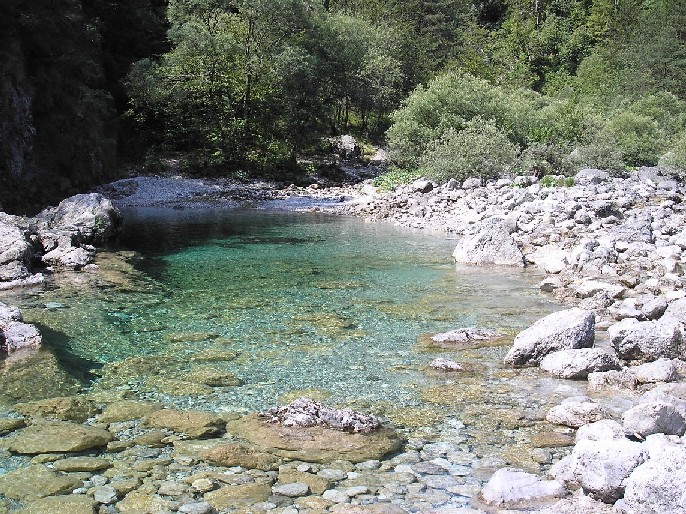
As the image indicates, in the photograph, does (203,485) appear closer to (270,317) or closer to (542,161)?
(270,317)

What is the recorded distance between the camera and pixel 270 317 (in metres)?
10.7

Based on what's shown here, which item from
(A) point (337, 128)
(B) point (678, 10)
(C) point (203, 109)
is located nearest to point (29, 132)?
(C) point (203, 109)

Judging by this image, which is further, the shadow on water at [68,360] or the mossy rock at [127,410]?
the shadow on water at [68,360]

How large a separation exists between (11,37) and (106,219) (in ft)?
30.0

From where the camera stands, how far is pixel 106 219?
17.5m

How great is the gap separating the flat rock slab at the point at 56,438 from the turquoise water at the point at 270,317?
105 centimetres

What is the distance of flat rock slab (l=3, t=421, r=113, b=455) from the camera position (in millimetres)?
5676

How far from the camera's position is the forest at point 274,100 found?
24359 mm

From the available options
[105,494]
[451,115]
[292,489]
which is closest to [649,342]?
[292,489]

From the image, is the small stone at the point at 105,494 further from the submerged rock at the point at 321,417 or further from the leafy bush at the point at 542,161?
the leafy bush at the point at 542,161

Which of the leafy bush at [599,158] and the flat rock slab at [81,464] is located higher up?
the leafy bush at [599,158]

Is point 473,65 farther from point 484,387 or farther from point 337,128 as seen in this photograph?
point 484,387

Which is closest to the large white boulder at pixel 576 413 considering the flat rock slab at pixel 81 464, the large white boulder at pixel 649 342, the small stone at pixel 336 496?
the large white boulder at pixel 649 342

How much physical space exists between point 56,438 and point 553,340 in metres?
5.79
